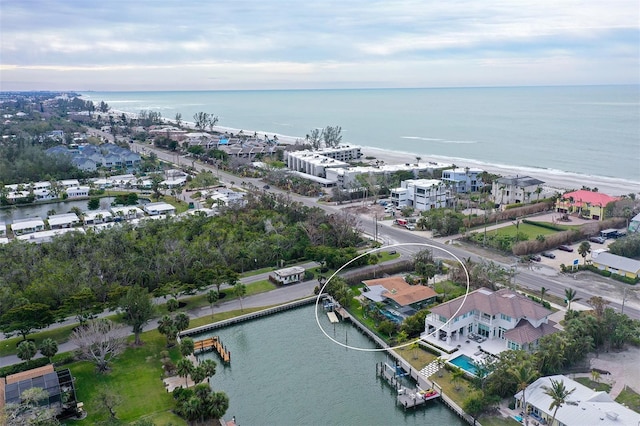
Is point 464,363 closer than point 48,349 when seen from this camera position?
No

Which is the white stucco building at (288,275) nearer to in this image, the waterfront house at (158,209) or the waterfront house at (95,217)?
the waterfront house at (158,209)

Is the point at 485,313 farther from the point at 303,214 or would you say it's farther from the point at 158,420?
the point at 303,214

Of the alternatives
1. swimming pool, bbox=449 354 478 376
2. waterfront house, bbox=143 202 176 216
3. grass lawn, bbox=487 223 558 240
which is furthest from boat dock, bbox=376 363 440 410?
waterfront house, bbox=143 202 176 216

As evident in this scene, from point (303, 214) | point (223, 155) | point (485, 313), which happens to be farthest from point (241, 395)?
point (223, 155)

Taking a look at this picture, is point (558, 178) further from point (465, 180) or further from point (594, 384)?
point (594, 384)

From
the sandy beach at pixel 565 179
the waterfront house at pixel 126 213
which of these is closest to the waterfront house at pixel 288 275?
the waterfront house at pixel 126 213

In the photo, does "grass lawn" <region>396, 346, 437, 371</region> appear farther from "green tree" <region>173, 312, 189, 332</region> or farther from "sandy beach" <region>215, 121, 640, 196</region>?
"sandy beach" <region>215, 121, 640, 196</region>

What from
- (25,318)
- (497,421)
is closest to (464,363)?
(497,421)
